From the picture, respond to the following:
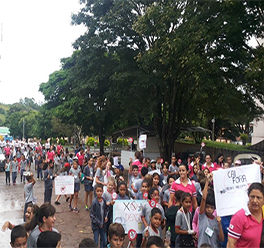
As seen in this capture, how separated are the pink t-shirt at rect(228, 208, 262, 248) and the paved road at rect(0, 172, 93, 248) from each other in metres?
4.44

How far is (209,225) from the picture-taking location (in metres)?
3.85

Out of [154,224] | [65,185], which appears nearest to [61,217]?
[65,185]

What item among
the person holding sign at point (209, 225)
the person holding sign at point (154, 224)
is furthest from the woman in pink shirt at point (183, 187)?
the person holding sign at point (209, 225)

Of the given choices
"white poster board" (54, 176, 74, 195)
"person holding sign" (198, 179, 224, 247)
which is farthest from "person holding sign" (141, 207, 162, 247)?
"white poster board" (54, 176, 74, 195)

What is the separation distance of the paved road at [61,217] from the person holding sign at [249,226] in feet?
14.5

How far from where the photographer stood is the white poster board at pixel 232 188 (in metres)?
3.69

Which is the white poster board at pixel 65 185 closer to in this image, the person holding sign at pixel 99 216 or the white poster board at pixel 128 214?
the person holding sign at pixel 99 216

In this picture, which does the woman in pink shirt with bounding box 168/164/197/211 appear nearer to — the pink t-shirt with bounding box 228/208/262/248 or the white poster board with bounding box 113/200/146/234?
the white poster board with bounding box 113/200/146/234

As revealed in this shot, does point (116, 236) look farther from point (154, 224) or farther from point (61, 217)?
point (61, 217)

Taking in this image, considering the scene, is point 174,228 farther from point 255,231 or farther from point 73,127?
point 73,127

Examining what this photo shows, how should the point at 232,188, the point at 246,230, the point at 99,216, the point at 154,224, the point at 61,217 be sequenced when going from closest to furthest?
the point at 246,230 < the point at 232,188 < the point at 154,224 < the point at 99,216 < the point at 61,217

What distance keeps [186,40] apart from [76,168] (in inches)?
293

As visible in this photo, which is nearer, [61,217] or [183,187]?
[183,187]

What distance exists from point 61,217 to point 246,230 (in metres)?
6.65
